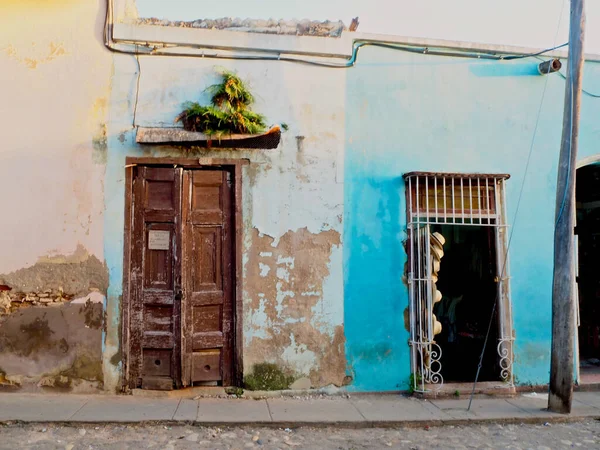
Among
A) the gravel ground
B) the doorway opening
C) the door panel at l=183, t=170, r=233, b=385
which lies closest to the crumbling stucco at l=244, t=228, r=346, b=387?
the door panel at l=183, t=170, r=233, b=385

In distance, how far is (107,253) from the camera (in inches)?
243

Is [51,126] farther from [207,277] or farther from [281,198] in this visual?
[281,198]

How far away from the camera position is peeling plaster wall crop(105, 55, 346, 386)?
6312mm

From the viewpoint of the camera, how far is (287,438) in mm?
5035

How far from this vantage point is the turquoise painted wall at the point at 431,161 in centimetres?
661

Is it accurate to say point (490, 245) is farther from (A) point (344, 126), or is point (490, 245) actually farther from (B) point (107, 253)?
(B) point (107, 253)

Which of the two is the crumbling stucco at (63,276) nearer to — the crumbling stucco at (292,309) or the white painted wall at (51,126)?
the white painted wall at (51,126)

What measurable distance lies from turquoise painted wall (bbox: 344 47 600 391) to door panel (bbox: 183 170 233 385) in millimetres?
1464

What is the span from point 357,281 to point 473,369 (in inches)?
92.0

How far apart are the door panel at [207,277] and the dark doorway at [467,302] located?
3.04m

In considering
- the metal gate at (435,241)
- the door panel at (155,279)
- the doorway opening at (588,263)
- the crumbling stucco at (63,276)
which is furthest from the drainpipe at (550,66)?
the crumbling stucco at (63,276)

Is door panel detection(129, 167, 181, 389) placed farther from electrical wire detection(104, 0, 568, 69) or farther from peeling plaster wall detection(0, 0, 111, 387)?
electrical wire detection(104, 0, 568, 69)

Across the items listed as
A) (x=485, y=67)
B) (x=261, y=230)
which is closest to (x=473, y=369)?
(x=261, y=230)

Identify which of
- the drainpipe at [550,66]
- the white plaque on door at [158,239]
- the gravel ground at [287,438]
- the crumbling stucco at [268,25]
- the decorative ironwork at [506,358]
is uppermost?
the crumbling stucco at [268,25]
